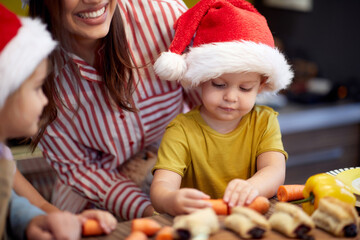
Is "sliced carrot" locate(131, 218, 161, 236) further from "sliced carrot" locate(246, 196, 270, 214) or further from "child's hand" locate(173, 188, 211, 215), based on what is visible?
"sliced carrot" locate(246, 196, 270, 214)

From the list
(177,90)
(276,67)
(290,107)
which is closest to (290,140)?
(290,107)

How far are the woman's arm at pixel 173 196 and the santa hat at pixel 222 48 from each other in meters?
0.24

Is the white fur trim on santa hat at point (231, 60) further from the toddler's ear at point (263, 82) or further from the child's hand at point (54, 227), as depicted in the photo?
the child's hand at point (54, 227)

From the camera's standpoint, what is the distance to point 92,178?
124cm

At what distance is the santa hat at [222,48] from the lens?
3.08ft

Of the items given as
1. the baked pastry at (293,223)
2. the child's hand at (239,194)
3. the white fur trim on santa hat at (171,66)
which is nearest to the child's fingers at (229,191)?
the child's hand at (239,194)

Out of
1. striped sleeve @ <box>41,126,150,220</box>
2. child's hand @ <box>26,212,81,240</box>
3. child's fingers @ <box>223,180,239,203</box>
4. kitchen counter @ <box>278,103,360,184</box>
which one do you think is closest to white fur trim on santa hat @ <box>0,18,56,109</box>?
child's hand @ <box>26,212,81,240</box>

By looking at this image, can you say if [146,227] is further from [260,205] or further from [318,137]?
[318,137]

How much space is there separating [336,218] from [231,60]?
15.7 inches

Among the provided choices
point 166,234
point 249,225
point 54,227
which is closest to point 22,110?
point 54,227

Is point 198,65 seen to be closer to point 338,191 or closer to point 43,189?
point 338,191

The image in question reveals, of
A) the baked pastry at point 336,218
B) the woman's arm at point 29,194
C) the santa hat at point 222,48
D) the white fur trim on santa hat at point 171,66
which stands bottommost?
the woman's arm at point 29,194

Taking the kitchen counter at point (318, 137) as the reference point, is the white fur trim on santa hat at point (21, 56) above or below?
above

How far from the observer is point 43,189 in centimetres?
178
